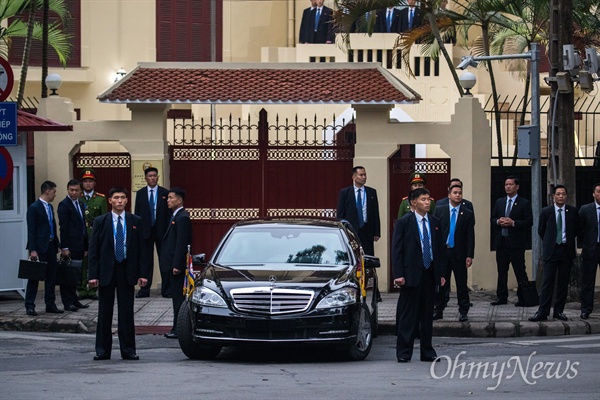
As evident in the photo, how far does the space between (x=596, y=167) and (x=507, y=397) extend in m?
11.1

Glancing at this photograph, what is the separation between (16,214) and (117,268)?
584 centimetres

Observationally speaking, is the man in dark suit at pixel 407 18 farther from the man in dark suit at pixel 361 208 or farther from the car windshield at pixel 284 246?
the car windshield at pixel 284 246

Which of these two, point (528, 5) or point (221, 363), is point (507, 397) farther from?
point (528, 5)

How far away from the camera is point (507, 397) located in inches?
439

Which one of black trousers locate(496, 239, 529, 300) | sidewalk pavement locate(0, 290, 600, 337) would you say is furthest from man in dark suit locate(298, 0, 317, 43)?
sidewalk pavement locate(0, 290, 600, 337)

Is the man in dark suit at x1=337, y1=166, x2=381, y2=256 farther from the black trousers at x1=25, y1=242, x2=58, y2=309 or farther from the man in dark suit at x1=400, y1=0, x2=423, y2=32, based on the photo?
the man in dark suit at x1=400, y1=0, x2=423, y2=32

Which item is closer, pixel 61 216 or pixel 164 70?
pixel 61 216

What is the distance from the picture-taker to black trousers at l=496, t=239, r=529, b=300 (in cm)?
1855

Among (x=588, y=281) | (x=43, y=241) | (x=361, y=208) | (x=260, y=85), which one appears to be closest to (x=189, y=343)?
(x=43, y=241)

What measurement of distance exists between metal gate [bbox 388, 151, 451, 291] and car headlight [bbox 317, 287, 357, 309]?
666 cm

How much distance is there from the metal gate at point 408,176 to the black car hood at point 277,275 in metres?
6.23

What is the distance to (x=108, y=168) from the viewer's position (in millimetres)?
20484

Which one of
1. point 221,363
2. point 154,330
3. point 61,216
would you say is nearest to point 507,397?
point 221,363

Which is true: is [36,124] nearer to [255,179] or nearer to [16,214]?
[16,214]
